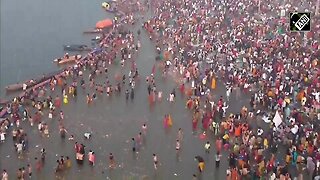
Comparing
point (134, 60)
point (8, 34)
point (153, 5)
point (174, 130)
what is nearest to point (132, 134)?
point (174, 130)

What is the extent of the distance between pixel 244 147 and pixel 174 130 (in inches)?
159

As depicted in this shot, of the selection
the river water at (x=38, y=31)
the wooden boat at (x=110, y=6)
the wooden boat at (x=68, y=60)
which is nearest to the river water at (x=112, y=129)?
the river water at (x=38, y=31)

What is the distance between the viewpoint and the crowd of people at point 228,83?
24.2 metres

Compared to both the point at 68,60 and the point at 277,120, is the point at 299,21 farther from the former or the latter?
the point at 68,60

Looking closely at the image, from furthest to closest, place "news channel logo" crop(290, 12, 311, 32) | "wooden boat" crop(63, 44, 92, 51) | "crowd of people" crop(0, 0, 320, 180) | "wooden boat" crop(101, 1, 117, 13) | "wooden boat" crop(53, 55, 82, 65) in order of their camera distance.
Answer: "wooden boat" crop(101, 1, 117, 13)
"wooden boat" crop(63, 44, 92, 51)
"wooden boat" crop(53, 55, 82, 65)
"news channel logo" crop(290, 12, 311, 32)
"crowd of people" crop(0, 0, 320, 180)

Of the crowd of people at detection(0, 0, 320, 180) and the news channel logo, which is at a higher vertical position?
the news channel logo

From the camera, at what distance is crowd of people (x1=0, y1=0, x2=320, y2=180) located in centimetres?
2425

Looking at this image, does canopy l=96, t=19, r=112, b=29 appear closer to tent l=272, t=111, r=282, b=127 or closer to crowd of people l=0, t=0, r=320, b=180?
crowd of people l=0, t=0, r=320, b=180

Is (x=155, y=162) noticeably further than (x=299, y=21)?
No

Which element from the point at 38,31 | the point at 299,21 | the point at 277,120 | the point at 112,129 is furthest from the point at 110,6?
the point at 277,120

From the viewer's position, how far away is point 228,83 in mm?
31484

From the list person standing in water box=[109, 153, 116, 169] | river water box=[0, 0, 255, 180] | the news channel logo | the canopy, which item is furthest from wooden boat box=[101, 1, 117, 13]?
person standing in water box=[109, 153, 116, 169]

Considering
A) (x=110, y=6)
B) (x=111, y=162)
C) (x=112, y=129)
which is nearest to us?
(x=111, y=162)

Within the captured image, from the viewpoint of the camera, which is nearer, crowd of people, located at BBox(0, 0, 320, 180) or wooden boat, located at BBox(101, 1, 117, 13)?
crowd of people, located at BBox(0, 0, 320, 180)
